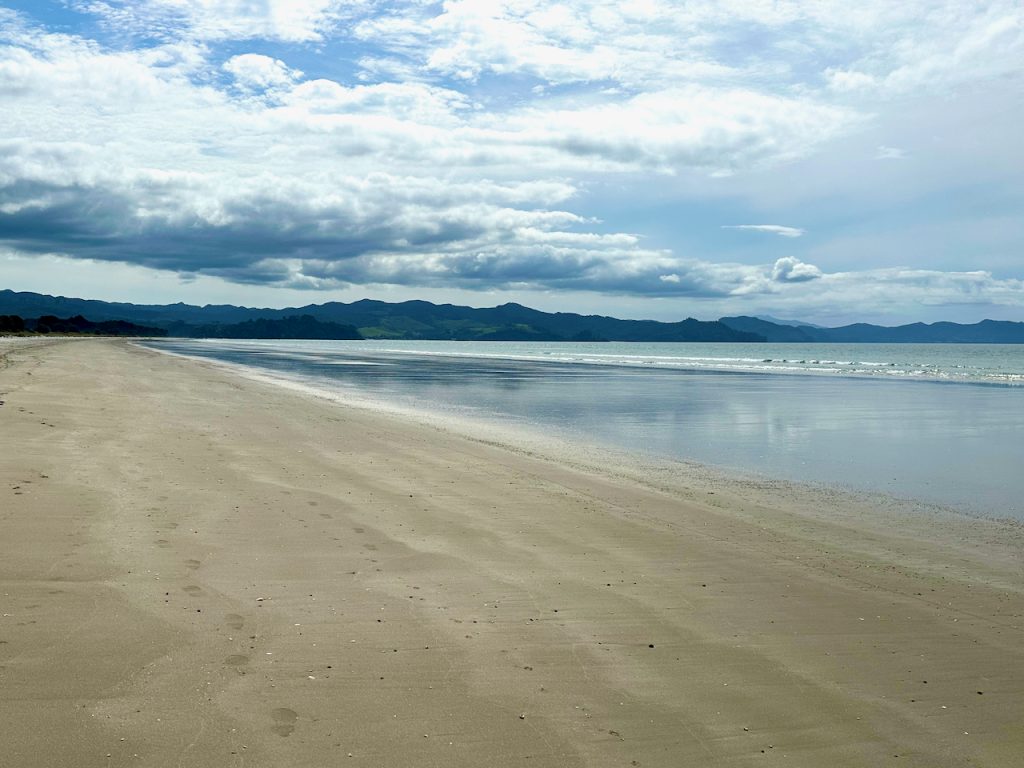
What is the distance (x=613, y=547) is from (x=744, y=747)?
429 cm

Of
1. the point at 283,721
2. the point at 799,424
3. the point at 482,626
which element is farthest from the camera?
the point at 799,424

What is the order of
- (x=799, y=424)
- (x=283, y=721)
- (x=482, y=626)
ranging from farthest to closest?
(x=799, y=424) → (x=482, y=626) → (x=283, y=721)

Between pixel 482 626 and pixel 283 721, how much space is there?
1.93 meters

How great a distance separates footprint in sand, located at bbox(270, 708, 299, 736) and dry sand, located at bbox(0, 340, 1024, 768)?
0.01 m

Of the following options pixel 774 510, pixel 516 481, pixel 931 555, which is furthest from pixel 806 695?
pixel 516 481

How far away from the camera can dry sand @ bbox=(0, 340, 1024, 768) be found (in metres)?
4.45

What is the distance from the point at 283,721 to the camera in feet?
14.7

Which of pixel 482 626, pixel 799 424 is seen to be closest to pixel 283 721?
pixel 482 626

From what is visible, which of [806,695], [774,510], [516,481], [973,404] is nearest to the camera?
[806,695]

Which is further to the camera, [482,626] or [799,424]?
[799,424]

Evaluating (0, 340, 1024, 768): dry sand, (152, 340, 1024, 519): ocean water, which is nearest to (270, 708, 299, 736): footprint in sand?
(0, 340, 1024, 768): dry sand

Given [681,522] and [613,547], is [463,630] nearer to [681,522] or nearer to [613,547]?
[613,547]

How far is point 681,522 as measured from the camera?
33.4 feet

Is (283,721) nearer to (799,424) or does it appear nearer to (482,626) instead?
(482,626)
